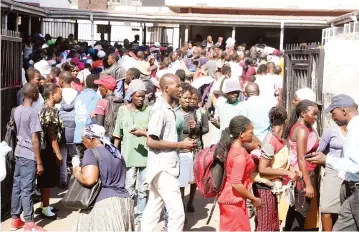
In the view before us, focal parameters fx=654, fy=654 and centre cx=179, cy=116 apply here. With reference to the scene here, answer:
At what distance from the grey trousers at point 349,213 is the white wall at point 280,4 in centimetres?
2740

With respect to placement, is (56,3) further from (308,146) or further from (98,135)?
(98,135)

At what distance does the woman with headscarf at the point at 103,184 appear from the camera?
17.6 feet

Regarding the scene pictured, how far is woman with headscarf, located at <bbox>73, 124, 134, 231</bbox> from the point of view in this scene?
17.6 feet

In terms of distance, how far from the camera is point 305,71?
860cm

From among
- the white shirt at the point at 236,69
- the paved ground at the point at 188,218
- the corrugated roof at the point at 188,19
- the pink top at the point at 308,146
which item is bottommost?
the paved ground at the point at 188,218

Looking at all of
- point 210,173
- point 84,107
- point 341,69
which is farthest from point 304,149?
point 84,107

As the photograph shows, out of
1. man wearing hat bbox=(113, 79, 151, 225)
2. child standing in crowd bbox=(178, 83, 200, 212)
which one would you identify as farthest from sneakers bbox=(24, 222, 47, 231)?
child standing in crowd bbox=(178, 83, 200, 212)

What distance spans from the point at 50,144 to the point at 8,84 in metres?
0.92

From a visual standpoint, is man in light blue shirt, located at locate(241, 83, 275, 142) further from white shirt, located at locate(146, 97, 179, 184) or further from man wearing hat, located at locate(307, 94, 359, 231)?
man wearing hat, located at locate(307, 94, 359, 231)

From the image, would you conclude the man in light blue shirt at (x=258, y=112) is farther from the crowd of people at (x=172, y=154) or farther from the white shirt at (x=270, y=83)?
the white shirt at (x=270, y=83)

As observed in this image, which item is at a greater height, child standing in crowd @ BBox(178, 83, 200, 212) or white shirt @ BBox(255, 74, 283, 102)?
white shirt @ BBox(255, 74, 283, 102)

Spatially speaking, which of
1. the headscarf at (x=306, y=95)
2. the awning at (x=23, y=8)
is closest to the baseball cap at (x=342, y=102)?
the headscarf at (x=306, y=95)

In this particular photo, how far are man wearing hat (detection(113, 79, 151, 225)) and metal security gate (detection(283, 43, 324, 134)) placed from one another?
208cm

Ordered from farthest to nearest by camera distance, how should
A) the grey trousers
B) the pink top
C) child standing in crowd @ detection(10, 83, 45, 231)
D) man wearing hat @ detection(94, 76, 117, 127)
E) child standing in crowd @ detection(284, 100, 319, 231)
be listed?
man wearing hat @ detection(94, 76, 117, 127)
child standing in crowd @ detection(10, 83, 45, 231)
the pink top
child standing in crowd @ detection(284, 100, 319, 231)
the grey trousers
